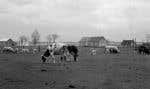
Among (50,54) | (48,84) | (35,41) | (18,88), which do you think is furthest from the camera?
(35,41)

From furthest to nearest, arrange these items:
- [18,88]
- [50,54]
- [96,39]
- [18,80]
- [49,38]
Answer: [96,39] < [49,38] < [50,54] < [18,80] < [18,88]

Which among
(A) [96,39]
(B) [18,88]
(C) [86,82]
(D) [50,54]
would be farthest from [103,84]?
(A) [96,39]

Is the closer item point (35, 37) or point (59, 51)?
point (59, 51)

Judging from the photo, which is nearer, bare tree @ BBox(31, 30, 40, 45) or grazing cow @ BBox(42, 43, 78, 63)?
grazing cow @ BBox(42, 43, 78, 63)

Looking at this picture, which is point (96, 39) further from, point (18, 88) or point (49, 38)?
point (18, 88)

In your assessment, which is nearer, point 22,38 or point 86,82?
point 86,82

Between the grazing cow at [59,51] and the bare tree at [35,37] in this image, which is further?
the bare tree at [35,37]

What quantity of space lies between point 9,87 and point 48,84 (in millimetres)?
2034

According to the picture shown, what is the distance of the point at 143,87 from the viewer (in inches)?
518

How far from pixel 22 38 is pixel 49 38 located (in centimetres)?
1465

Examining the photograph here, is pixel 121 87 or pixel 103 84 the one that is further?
pixel 103 84

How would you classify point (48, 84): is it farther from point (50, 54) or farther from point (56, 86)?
point (50, 54)

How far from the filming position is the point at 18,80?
1523cm

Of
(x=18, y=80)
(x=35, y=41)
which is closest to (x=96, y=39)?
(x=35, y=41)
